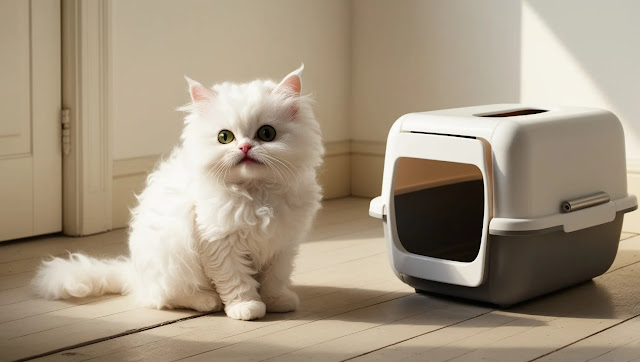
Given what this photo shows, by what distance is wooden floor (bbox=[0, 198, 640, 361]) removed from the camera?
1.87 m

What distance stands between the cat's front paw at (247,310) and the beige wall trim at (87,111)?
1105 mm

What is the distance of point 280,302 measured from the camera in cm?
213

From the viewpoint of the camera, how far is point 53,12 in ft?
9.61

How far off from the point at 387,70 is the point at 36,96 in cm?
148

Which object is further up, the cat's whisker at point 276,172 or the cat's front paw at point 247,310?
the cat's whisker at point 276,172

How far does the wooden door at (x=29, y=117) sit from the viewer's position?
284 cm

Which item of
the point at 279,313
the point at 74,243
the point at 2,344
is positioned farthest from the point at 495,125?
the point at 74,243

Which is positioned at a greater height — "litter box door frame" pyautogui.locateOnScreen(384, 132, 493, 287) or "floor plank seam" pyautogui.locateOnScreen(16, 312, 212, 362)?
"litter box door frame" pyautogui.locateOnScreen(384, 132, 493, 287)

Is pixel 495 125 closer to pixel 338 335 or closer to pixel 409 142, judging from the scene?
pixel 409 142

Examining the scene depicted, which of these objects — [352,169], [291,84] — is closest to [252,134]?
[291,84]

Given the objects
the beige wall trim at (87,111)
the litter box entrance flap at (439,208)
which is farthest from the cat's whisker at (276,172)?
the beige wall trim at (87,111)

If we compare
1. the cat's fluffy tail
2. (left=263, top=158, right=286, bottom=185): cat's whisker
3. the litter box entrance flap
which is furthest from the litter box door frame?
the cat's fluffy tail

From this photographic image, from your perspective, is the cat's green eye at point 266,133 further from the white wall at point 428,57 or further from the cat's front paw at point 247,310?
the white wall at point 428,57

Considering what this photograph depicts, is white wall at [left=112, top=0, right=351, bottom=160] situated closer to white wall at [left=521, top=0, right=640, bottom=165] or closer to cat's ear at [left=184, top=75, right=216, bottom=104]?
white wall at [left=521, top=0, right=640, bottom=165]
